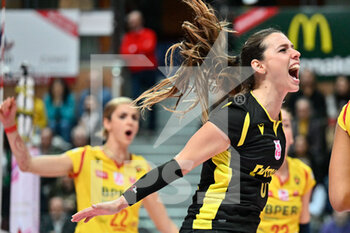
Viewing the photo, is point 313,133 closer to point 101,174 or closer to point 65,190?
point 65,190

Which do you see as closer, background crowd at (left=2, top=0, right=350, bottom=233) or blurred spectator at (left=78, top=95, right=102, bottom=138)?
background crowd at (left=2, top=0, right=350, bottom=233)

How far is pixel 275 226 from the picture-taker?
5574mm

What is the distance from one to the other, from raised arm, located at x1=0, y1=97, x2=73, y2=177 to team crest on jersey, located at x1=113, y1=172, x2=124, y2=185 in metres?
0.39

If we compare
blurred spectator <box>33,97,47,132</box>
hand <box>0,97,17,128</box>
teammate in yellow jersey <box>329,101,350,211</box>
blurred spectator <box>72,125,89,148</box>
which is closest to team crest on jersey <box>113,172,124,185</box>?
hand <box>0,97,17,128</box>

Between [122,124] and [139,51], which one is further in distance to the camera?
[139,51]

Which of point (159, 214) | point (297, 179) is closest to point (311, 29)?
point (297, 179)

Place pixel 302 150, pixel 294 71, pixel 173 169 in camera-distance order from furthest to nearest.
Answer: pixel 302 150, pixel 294 71, pixel 173 169

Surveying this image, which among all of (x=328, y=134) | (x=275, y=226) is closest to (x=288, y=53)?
(x=275, y=226)

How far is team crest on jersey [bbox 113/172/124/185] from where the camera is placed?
5.60 m

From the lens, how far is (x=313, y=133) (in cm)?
951

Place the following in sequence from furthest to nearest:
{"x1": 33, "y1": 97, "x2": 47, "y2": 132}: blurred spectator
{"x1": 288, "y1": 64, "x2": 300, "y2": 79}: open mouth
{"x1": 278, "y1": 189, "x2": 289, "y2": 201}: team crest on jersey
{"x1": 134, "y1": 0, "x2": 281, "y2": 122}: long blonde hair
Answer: {"x1": 33, "y1": 97, "x2": 47, "y2": 132}: blurred spectator → {"x1": 278, "y1": 189, "x2": 289, "y2": 201}: team crest on jersey → {"x1": 134, "y1": 0, "x2": 281, "y2": 122}: long blonde hair → {"x1": 288, "y1": 64, "x2": 300, "y2": 79}: open mouth

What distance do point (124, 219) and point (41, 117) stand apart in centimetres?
482

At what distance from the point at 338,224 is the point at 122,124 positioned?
4.10m

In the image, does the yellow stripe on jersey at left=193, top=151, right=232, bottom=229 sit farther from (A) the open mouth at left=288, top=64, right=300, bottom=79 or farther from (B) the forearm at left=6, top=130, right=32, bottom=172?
(B) the forearm at left=6, top=130, right=32, bottom=172
